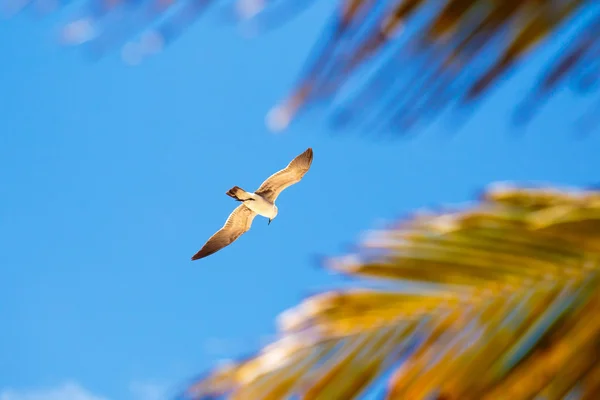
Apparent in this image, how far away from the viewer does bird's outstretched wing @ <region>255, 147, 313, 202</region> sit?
875 centimetres

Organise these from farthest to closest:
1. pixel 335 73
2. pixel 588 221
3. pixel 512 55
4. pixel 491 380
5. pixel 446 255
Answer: pixel 446 255, pixel 588 221, pixel 491 380, pixel 512 55, pixel 335 73

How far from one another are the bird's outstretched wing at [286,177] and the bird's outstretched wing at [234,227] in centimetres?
66

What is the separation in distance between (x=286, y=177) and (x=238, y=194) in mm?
774

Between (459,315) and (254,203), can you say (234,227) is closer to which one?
(254,203)

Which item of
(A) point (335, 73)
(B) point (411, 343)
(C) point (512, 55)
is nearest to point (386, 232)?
(B) point (411, 343)

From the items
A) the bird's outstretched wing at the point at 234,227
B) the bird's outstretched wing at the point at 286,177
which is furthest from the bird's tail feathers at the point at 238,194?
the bird's outstretched wing at the point at 234,227

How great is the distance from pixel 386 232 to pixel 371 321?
0.77 feet

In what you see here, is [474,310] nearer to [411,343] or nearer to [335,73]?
[411,343]

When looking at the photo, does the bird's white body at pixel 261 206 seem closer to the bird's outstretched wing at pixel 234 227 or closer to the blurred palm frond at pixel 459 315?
the bird's outstretched wing at pixel 234 227

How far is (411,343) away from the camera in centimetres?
183

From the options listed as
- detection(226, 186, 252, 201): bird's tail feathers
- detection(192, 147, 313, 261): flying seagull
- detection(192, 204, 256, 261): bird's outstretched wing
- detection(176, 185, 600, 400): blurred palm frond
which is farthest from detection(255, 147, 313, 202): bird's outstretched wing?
detection(176, 185, 600, 400): blurred palm frond

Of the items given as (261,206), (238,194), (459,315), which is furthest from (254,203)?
(459,315)

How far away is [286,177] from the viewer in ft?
30.2

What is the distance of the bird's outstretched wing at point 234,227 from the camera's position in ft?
33.0
